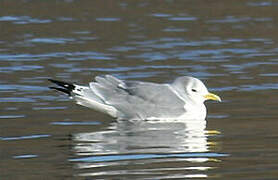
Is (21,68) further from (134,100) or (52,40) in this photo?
(134,100)

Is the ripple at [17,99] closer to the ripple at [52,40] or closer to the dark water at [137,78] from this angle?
the dark water at [137,78]

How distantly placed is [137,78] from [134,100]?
282 cm

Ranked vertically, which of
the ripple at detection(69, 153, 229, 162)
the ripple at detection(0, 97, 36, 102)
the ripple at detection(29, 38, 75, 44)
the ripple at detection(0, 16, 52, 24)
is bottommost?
the ripple at detection(69, 153, 229, 162)

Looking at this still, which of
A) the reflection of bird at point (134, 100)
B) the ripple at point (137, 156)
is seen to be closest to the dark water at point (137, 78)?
the ripple at point (137, 156)

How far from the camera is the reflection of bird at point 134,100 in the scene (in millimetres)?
11594

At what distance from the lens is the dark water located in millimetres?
9039

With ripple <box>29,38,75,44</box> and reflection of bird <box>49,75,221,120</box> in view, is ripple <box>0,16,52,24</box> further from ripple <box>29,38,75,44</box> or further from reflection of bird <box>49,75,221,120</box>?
reflection of bird <box>49,75,221,120</box>

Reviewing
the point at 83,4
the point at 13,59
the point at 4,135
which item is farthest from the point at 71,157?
the point at 83,4

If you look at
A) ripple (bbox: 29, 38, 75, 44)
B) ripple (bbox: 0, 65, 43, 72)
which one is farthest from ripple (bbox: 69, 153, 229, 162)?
ripple (bbox: 29, 38, 75, 44)

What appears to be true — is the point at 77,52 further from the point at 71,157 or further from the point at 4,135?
the point at 71,157

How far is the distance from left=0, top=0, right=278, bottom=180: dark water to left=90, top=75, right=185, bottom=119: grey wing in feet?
0.49

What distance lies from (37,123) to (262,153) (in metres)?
3.03

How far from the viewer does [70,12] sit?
21641mm

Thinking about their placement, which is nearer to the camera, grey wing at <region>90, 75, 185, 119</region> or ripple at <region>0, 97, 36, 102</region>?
grey wing at <region>90, 75, 185, 119</region>
